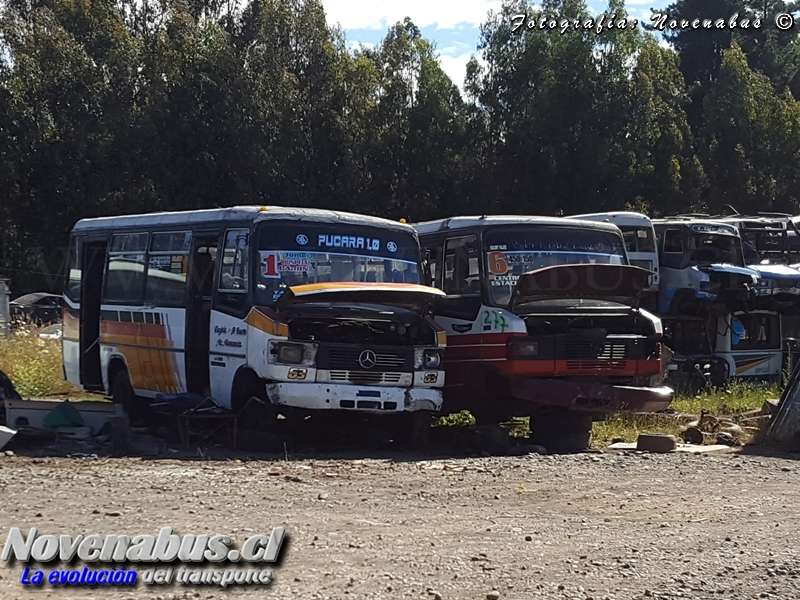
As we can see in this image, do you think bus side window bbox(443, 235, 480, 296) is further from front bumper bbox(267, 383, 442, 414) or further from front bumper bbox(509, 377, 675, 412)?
front bumper bbox(267, 383, 442, 414)

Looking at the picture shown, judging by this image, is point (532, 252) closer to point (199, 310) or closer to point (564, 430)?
point (564, 430)

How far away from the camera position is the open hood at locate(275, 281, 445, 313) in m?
10.8

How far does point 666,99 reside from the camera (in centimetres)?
3809

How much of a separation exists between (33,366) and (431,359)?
31.3ft

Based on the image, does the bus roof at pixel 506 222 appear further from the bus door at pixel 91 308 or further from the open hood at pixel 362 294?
the bus door at pixel 91 308

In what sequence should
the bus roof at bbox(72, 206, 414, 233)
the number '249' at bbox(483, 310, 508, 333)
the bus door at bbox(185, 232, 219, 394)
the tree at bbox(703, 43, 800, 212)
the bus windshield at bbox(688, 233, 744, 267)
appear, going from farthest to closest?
the tree at bbox(703, 43, 800, 212) → the bus windshield at bbox(688, 233, 744, 267) → the bus door at bbox(185, 232, 219, 394) → the number '249' at bbox(483, 310, 508, 333) → the bus roof at bbox(72, 206, 414, 233)

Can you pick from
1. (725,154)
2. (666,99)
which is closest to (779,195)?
(725,154)

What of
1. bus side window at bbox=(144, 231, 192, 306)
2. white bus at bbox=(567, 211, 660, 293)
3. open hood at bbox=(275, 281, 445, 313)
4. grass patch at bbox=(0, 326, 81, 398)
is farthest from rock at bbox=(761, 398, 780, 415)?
grass patch at bbox=(0, 326, 81, 398)

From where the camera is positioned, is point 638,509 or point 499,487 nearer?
point 638,509

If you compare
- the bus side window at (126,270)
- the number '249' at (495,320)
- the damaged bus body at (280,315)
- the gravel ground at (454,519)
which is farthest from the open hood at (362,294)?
the bus side window at (126,270)

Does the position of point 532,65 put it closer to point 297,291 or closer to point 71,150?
point 71,150

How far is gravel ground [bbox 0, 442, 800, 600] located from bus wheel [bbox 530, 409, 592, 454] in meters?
1.30

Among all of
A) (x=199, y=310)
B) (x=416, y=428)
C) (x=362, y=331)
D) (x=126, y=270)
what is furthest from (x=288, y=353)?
(x=126, y=270)

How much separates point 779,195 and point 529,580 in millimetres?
34730
